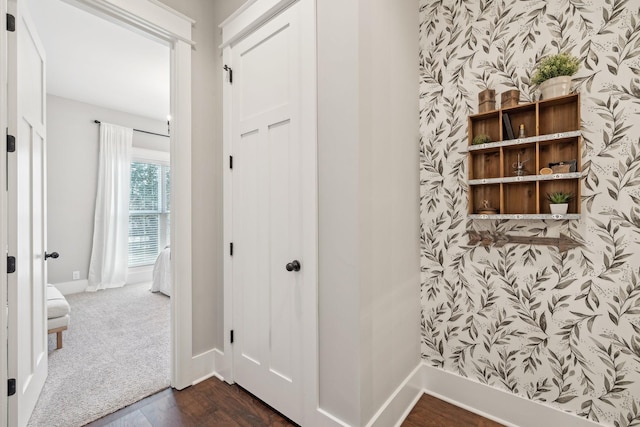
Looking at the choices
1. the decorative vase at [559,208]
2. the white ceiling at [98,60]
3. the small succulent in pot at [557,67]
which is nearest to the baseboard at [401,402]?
the decorative vase at [559,208]

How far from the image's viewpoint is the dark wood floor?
1679mm

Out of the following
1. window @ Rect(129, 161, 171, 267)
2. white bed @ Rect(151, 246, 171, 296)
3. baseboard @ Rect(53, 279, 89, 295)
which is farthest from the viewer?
window @ Rect(129, 161, 171, 267)

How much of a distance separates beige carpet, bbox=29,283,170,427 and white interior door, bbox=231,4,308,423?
29.7 inches

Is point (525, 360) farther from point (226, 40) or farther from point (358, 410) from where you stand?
point (226, 40)

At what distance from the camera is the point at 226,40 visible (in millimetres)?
Result: 2070

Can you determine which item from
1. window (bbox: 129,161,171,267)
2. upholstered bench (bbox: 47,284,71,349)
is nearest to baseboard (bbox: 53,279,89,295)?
window (bbox: 129,161,171,267)

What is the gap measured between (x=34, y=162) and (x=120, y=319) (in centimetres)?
221

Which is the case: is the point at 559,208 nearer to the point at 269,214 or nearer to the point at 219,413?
the point at 269,214

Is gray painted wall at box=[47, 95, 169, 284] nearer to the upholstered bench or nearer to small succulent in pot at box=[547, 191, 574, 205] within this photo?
the upholstered bench

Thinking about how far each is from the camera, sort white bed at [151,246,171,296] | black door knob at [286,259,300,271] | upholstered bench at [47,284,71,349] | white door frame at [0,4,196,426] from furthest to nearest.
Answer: white bed at [151,246,171,296] → upholstered bench at [47,284,71,349] → white door frame at [0,4,196,426] → black door knob at [286,259,300,271]

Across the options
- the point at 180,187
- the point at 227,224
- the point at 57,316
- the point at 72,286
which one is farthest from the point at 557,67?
the point at 72,286

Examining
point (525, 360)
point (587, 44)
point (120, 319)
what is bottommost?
point (120, 319)

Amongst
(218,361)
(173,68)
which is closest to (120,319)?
(218,361)

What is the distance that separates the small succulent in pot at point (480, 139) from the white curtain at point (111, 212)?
5.19m
